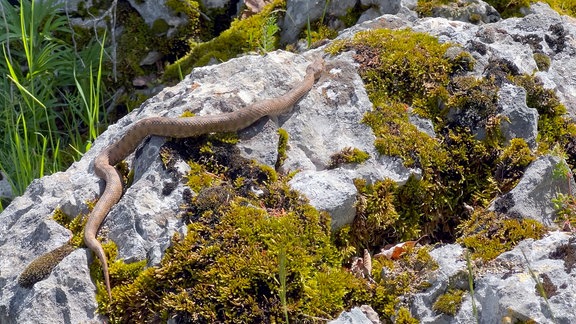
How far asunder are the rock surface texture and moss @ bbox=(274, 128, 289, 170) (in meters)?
0.04

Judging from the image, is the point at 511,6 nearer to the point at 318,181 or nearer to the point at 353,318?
the point at 318,181

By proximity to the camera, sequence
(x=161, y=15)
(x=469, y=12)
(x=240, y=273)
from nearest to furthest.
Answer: (x=240, y=273) → (x=469, y=12) → (x=161, y=15)

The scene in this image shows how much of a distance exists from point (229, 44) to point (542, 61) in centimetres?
336

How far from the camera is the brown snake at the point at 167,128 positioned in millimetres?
4816

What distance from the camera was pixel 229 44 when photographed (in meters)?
7.56

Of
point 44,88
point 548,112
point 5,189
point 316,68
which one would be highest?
point 316,68

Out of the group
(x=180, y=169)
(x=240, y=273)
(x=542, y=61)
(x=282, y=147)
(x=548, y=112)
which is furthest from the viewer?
(x=542, y=61)

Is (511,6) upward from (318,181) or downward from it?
downward

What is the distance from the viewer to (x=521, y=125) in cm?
519

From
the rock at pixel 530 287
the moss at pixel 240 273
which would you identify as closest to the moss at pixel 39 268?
the moss at pixel 240 273

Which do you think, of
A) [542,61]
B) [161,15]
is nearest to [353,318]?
[542,61]

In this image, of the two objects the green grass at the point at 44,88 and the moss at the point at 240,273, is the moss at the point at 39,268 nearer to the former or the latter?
the moss at the point at 240,273

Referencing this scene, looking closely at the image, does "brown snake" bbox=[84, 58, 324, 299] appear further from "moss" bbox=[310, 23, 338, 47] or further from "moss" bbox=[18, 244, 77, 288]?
"moss" bbox=[310, 23, 338, 47]

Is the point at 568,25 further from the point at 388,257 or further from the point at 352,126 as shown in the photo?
the point at 388,257
